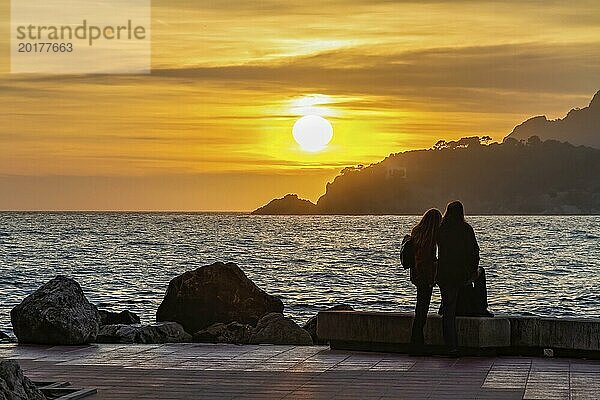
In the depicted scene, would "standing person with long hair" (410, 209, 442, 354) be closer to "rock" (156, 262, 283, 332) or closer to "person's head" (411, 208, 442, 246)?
"person's head" (411, 208, 442, 246)

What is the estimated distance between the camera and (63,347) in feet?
56.0

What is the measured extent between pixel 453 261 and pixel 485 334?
1.09 meters

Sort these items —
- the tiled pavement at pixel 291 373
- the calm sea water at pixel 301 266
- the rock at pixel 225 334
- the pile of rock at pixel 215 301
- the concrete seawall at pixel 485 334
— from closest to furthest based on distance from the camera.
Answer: the tiled pavement at pixel 291 373 < the concrete seawall at pixel 485 334 < the rock at pixel 225 334 < the pile of rock at pixel 215 301 < the calm sea water at pixel 301 266

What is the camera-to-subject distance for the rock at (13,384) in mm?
9922

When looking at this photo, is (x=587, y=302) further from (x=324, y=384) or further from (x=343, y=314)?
(x=324, y=384)

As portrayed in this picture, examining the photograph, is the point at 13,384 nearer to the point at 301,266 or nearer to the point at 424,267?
the point at 424,267

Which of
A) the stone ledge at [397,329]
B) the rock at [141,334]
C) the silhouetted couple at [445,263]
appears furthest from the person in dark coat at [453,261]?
the rock at [141,334]

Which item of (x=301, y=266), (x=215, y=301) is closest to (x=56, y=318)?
(x=215, y=301)

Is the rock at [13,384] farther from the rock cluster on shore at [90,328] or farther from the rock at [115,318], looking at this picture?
the rock at [115,318]

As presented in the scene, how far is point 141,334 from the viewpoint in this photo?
61.0 feet

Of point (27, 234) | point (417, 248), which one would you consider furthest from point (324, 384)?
point (27, 234)

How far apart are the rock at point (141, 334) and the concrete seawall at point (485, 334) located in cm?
346

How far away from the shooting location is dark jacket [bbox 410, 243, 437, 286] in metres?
15.8

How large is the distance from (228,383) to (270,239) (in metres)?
104
